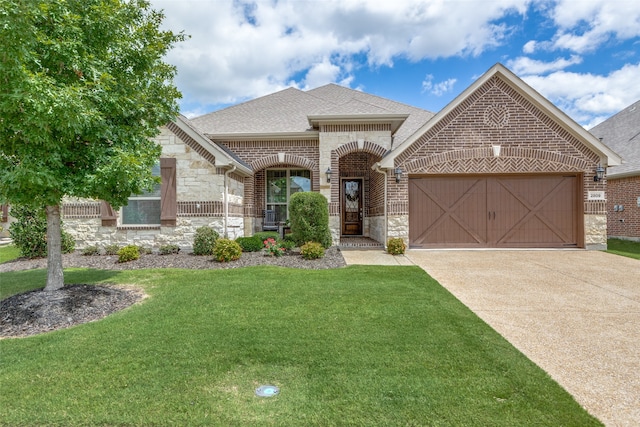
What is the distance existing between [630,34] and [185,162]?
55.9 feet

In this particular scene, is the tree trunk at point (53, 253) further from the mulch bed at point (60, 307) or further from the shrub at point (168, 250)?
the shrub at point (168, 250)

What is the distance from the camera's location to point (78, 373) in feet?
9.66

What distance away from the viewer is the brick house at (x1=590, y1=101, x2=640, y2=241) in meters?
12.9

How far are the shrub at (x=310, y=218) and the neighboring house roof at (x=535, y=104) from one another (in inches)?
102

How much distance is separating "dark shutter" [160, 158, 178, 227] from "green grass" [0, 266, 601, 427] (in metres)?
5.13

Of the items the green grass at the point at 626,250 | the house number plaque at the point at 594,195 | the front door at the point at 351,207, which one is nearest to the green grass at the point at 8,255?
the front door at the point at 351,207

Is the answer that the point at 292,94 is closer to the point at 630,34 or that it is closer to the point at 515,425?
the point at 630,34

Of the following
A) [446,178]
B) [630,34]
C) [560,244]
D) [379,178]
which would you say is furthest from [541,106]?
[630,34]

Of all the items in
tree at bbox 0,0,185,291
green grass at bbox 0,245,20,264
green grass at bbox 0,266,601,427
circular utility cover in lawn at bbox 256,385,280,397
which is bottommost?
circular utility cover in lawn at bbox 256,385,280,397

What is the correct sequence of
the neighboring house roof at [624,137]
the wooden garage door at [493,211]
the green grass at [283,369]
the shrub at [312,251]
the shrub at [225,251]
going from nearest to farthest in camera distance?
the green grass at [283,369] < the shrub at [225,251] < the shrub at [312,251] < the wooden garage door at [493,211] < the neighboring house roof at [624,137]

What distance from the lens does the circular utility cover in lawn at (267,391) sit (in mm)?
2599

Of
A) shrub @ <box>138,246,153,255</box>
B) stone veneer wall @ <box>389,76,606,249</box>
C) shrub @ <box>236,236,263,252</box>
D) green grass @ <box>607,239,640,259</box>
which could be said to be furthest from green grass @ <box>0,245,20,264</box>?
green grass @ <box>607,239,640,259</box>

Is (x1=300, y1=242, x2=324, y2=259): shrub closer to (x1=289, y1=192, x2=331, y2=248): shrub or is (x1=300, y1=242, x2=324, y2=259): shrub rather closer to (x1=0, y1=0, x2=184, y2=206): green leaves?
(x1=289, y1=192, x2=331, y2=248): shrub

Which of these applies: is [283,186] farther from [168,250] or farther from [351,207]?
[168,250]
